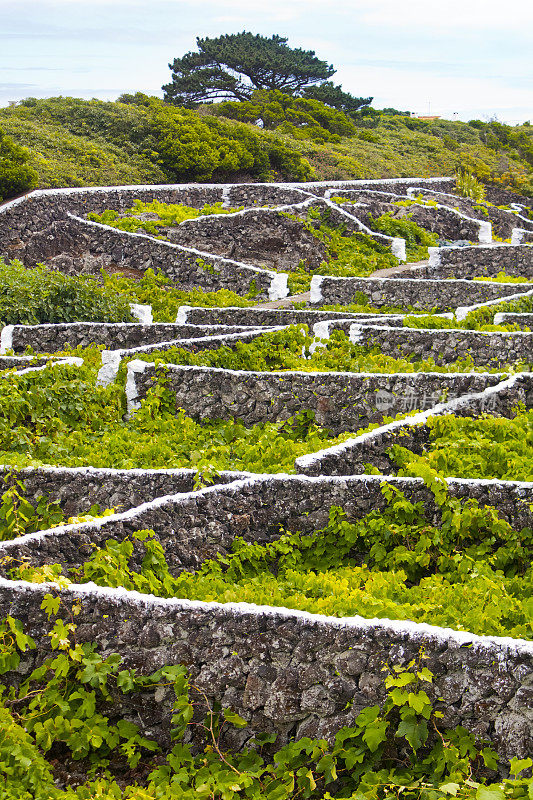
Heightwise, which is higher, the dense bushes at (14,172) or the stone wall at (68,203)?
the dense bushes at (14,172)

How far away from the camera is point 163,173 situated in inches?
1197

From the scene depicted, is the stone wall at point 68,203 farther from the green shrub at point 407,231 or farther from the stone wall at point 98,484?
the stone wall at point 98,484

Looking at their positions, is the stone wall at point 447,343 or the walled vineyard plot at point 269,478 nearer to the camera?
the walled vineyard plot at point 269,478

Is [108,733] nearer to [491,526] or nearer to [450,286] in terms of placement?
[491,526]

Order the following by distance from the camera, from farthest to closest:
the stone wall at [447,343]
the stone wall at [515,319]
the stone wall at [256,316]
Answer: the stone wall at [256,316] → the stone wall at [515,319] → the stone wall at [447,343]

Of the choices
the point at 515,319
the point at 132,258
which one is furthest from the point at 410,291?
the point at 132,258

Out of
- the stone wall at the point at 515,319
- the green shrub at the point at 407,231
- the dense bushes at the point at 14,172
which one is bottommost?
the stone wall at the point at 515,319

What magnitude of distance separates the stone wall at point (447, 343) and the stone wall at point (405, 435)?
1980 millimetres

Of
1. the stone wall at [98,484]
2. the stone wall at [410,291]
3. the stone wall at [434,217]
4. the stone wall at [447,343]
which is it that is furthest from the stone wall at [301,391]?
the stone wall at [434,217]

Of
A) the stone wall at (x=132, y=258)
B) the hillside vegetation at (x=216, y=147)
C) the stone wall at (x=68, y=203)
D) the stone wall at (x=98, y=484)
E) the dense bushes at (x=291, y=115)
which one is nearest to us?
the stone wall at (x=98, y=484)

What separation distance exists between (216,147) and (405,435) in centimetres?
2532

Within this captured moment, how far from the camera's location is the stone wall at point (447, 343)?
42.9 feet

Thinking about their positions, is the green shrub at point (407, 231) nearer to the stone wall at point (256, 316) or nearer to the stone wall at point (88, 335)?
the stone wall at point (256, 316)

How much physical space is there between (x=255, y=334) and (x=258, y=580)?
22.4 ft
